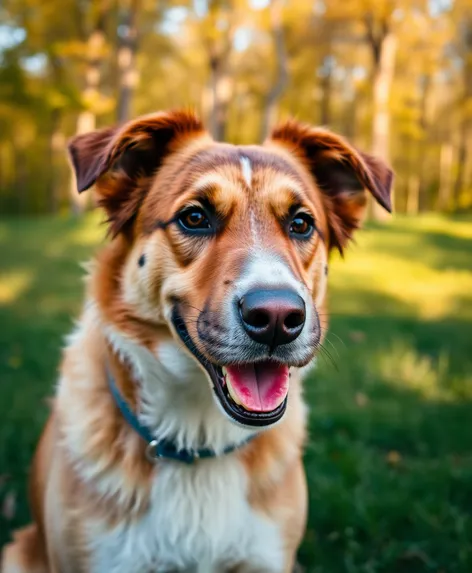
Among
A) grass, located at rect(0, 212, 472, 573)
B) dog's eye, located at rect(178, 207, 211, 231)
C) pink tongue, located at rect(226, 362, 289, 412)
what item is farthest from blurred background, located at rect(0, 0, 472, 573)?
dog's eye, located at rect(178, 207, 211, 231)

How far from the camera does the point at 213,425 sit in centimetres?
252

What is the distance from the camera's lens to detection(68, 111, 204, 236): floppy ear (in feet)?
7.89

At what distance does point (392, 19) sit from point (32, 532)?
53.4 feet

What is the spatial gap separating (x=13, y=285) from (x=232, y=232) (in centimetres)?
721

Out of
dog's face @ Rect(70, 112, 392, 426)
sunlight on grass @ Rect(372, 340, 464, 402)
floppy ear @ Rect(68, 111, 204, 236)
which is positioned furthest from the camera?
sunlight on grass @ Rect(372, 340, 464, 402)

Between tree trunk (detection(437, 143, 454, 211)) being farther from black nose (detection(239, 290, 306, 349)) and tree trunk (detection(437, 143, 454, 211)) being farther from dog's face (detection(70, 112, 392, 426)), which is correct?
black nose (detection(239, 290, 306, 349))

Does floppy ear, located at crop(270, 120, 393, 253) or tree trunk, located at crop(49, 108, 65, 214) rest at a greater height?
floppy ear, located at crop(270, 120, 393, 253)

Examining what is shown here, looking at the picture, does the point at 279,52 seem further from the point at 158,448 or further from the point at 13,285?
the point at 158,448

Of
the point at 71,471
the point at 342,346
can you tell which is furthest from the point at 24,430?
the point at 342,346

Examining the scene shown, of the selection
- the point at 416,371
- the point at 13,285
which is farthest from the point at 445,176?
the point at 416,371

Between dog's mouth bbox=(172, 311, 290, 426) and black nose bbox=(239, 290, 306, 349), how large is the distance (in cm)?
17

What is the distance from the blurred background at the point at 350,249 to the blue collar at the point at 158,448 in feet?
2.17

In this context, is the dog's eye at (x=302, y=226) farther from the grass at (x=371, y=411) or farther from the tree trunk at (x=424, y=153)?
the tree trunk at (x=424, y=153)

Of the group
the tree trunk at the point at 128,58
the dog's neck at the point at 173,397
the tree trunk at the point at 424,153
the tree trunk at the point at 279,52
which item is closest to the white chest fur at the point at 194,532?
the dog's neck at the point at 173,397
